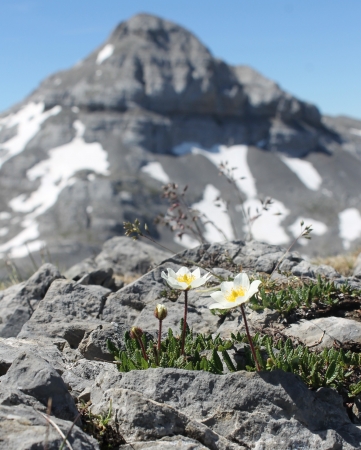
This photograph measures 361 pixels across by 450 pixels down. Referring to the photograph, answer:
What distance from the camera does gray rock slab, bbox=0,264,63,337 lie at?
7281 mm

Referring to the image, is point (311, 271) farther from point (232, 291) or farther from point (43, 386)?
point (43, 386)

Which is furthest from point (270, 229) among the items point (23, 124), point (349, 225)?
point (23, 124)

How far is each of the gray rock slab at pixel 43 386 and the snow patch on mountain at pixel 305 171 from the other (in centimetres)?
15433

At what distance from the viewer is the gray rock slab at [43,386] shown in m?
4.46

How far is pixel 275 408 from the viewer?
462 centimetres

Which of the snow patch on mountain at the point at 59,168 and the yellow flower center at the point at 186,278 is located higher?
the snow patch on mountain at the point at 59,168

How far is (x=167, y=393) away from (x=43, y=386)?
3.65 ft

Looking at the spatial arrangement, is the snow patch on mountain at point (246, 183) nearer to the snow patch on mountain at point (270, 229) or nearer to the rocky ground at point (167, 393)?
the snow patch on mountain at point (270, 229)

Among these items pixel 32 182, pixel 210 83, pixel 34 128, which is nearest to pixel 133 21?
pixel 210 83

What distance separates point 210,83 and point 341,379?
576 ft

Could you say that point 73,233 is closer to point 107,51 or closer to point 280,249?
point 107,51

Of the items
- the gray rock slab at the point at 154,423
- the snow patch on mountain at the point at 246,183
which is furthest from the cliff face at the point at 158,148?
the gray rock slab at the point at 154,423

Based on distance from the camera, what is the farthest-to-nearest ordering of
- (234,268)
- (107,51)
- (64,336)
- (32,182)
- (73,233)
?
(107,51)
(32,182)
(73,233)
(234,268)
(64,336)

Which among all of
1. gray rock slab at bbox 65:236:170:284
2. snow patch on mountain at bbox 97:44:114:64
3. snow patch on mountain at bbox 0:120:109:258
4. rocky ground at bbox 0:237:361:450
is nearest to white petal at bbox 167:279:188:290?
rocky ground at bbox 0:237:361:450
